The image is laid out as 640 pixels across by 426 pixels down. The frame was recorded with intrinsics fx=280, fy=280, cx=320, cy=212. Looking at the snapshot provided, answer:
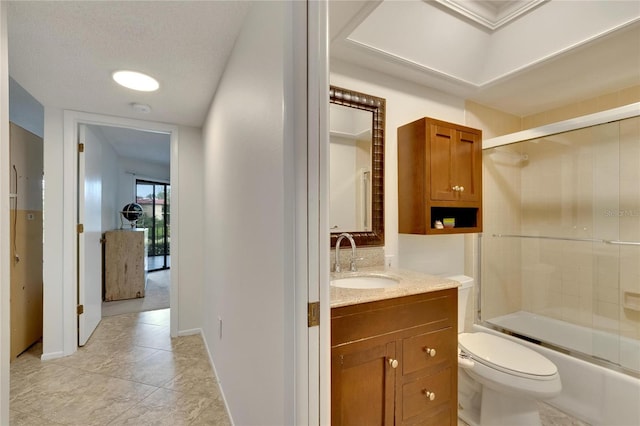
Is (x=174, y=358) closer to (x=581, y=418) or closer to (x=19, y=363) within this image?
(x=19, y=363)

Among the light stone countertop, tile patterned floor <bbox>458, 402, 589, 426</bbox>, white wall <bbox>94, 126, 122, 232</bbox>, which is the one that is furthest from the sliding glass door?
tile patterned floor <bbox>458, 402, 589, 426</bbox>

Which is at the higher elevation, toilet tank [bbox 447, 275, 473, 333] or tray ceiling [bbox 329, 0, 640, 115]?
tray ceiling [bbox 329, 0, 640, 115]

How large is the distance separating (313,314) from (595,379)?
211cm

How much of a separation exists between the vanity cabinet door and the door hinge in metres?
0.31

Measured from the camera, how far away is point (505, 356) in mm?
1636

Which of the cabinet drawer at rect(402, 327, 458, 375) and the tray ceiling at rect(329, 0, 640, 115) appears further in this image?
the tray ceiling at rect(329, 0, 640, 115)

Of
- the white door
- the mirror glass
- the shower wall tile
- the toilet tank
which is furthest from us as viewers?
the white door

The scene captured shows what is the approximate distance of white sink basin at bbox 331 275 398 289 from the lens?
1.59m

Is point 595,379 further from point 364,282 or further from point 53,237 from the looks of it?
point 53,237

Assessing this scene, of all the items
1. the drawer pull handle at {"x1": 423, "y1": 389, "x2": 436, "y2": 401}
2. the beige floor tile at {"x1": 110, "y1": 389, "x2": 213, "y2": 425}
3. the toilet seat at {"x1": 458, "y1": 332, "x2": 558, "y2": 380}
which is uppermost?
the toilet seat at {"x1": 458, "y1": 332, "x2": 558, "y2": 380}

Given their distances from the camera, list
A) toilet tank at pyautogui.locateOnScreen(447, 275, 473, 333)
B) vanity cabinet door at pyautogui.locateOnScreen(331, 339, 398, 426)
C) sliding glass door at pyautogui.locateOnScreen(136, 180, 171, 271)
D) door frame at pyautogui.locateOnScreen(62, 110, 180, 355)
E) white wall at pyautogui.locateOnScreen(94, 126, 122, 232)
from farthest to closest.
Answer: sliding glass door at pyautogui.locateOnScreen(136, 180, 171, 271) → white wall at pyautogui.locateOnScreen(94, 126, 122, 232) → door frame at pyautogui.locateOnScreen(62, 110, 180, 355) → toilet tank at pyautogui.locateOnScreen(447, 275, 473, 333) → vanity cabinet door at pyautogui.locateOnScreen(331, 339, 398, 426)

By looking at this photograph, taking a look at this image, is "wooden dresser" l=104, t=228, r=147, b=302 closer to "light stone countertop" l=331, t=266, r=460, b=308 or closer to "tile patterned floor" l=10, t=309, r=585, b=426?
"tile patterned floor" l=10, t=309, r=585, b=426

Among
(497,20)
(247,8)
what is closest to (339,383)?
(247,8)

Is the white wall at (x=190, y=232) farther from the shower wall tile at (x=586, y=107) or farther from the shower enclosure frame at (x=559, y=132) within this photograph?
the shower wall tile at (x=586, y=107)
